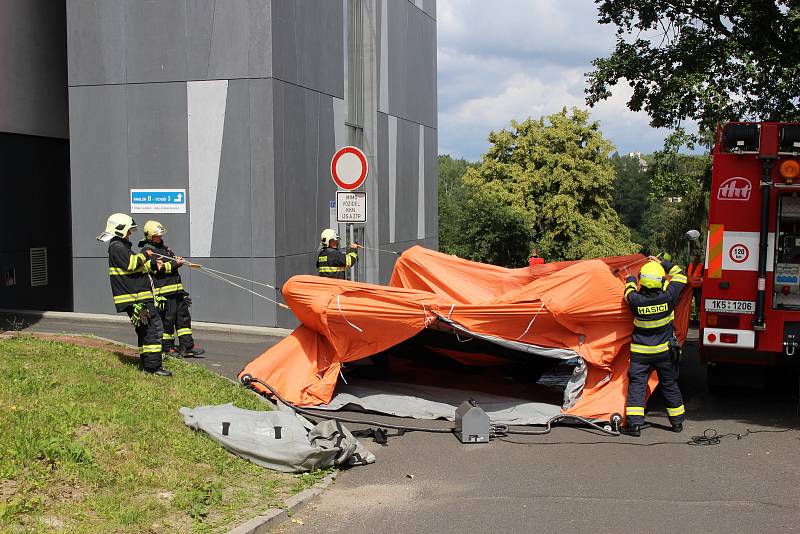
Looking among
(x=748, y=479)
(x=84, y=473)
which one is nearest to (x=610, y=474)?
(x=748, y=479)

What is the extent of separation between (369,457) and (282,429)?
81 centimetres

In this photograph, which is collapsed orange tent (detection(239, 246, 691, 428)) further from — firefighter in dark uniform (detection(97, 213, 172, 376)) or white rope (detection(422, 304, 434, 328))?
firefighter in dark uniform (detection(97, 213, 172, 376))

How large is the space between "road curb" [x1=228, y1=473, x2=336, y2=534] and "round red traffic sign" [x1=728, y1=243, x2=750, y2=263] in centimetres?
489

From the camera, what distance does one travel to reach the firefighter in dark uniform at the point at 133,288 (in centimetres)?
948

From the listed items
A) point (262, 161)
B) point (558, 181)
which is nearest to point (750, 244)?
point (262, 161)

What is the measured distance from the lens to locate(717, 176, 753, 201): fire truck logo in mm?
9250

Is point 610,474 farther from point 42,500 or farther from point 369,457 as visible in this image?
point 42,500

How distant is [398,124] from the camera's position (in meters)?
25.9

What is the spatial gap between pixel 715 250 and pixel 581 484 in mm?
3360

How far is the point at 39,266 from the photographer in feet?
65.6

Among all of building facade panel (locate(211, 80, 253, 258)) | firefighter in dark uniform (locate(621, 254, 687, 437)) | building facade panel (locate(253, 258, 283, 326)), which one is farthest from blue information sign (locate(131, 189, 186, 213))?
firefighter in dark uniform (locate(621, 254, 687, 437))

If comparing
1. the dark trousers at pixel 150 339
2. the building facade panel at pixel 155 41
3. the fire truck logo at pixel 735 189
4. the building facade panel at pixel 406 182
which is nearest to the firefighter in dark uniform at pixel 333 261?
the building facade panel at pixel 155 41

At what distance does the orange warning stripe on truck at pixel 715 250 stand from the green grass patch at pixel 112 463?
4.74 metres

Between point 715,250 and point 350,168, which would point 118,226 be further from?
point 715,250
